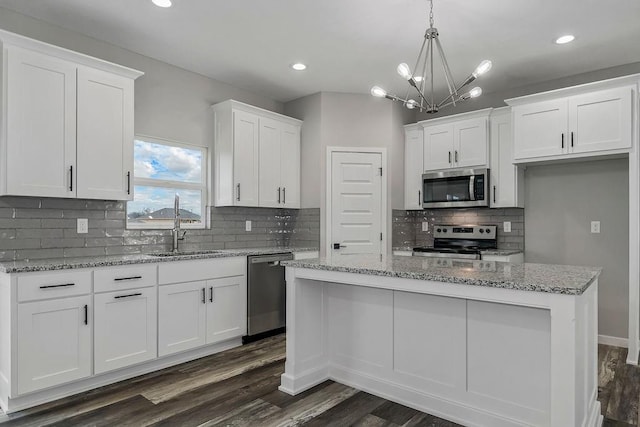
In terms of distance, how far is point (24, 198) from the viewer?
118 inches

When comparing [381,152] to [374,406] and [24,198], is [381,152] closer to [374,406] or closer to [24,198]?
[374,406]

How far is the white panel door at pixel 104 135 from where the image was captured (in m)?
3.04

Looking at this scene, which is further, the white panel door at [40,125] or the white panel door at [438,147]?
the white panel door at [438,147]

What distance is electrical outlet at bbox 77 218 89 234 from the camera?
129 inches

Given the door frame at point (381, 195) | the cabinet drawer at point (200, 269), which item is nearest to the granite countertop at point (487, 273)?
the cabinet drawer at point (200, 269)

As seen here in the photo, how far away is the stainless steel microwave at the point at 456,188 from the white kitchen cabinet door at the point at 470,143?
0.10 metres

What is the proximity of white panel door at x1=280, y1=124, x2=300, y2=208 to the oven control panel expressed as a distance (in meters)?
1.77

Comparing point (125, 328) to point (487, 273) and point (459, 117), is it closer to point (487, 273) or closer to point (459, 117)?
point (487, 273)

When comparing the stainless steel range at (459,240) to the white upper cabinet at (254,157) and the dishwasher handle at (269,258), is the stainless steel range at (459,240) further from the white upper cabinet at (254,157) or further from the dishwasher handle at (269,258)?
the white upper cabinet at (254,157)

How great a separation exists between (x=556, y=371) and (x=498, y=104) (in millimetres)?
3677

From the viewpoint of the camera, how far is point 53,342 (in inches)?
103

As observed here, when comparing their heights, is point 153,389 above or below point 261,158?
below

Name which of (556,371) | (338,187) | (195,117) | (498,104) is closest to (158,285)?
(195,117)

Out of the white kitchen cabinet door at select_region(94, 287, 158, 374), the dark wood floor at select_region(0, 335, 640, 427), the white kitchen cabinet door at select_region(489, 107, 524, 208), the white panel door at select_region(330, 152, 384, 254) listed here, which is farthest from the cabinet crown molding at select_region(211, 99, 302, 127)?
the dark wood floor at select_region(0, 335, 640, 427)
